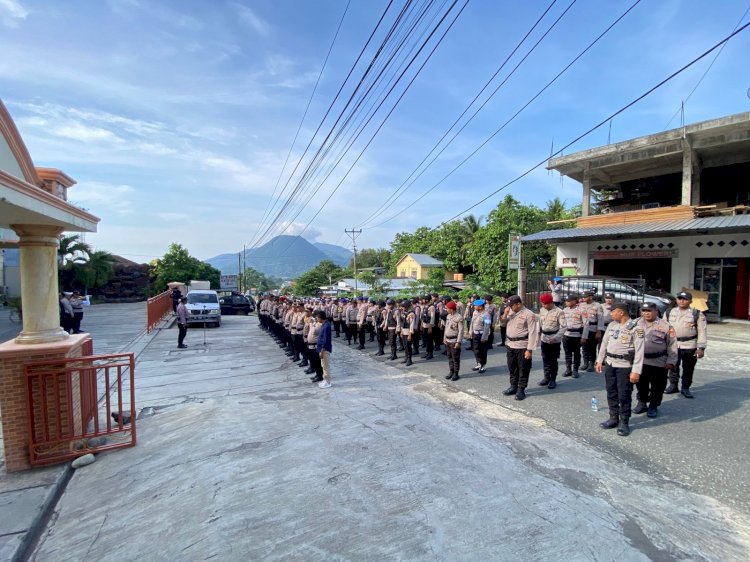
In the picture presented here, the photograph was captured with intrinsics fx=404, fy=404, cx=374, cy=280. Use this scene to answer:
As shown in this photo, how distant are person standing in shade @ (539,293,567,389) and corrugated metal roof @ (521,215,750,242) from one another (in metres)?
9.63

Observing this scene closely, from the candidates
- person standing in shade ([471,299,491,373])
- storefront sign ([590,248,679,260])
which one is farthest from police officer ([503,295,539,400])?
storefront sign ([590,248,679,260])

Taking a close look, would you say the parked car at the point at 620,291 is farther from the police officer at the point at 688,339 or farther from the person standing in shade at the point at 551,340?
the police officer at the point at 688,339

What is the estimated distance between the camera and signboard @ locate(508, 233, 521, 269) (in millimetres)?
15383

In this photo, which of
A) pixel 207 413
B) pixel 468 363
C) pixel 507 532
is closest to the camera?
pixel 507 532

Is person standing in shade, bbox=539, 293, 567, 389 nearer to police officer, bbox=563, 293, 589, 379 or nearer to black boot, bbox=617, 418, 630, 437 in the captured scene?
police officer, bbox=563, 293, 589, 379

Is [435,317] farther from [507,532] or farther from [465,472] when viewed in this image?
[507,532]

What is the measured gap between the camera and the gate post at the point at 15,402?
4457mm

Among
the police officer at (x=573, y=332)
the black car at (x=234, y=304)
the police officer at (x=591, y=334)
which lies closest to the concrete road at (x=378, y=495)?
the police officer at (x=573, y=332)

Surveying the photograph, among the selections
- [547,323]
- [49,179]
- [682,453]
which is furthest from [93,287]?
[682,453]

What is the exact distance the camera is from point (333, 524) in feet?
10.9

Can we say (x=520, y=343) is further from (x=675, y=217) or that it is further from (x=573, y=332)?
(x=675, y=217)

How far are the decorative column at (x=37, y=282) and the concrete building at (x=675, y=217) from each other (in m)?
16.6

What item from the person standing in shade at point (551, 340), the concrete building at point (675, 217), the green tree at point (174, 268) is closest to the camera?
the person standing in shade at point (551, 340)

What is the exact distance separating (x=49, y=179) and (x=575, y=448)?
8897 millimetres
